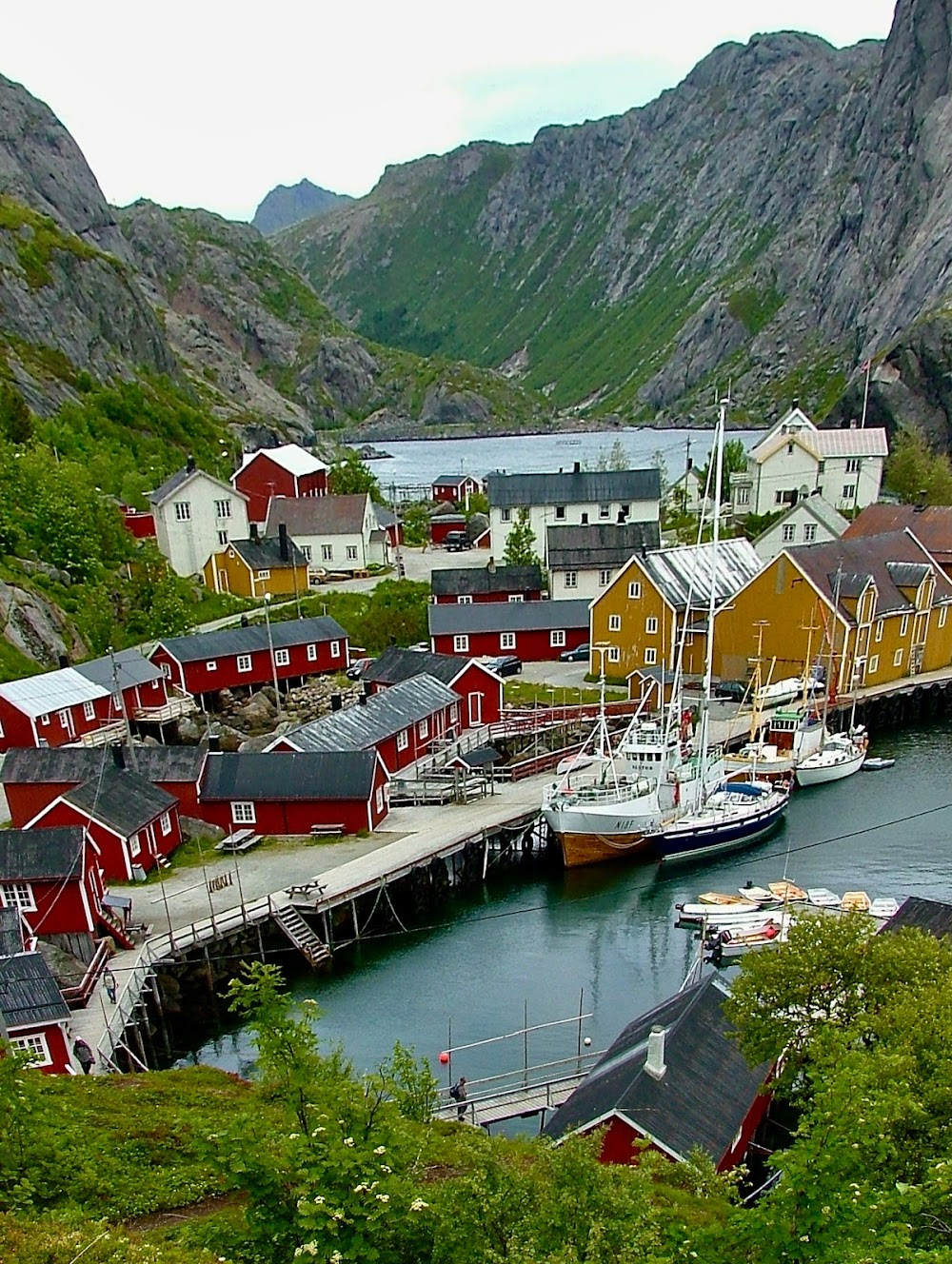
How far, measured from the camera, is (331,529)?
78.6 meters

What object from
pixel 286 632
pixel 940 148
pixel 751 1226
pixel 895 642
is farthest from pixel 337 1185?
pixel 940 148

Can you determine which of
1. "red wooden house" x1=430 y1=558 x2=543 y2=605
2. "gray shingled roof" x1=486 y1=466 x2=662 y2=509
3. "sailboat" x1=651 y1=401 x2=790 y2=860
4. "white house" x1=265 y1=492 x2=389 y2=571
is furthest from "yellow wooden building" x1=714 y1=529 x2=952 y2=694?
"white house" x1=265 y1=492 x2=389 y2=571

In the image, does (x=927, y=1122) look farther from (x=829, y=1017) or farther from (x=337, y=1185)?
(x=337, y=1185)

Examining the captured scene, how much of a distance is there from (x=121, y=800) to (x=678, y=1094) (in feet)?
80.6

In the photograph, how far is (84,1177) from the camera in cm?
1633

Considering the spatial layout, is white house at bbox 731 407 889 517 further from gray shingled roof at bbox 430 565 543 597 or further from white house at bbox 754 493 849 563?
gray shingled roof at bbox 430 565 543 597

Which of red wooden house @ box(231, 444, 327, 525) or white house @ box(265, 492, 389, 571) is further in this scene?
red wooden house @ box(231, 444, 327, 525)

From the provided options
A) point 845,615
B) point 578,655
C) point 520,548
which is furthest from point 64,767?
point 520,548

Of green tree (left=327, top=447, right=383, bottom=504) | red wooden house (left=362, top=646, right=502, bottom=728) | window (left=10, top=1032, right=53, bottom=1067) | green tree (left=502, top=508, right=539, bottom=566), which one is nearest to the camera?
window (left=10, top=1032, right=53, bottom=1067)

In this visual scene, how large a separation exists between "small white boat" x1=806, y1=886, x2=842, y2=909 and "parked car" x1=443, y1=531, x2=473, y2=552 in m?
61.0

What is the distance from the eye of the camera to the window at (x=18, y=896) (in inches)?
1167

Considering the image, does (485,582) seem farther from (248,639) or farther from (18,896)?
(18,896)

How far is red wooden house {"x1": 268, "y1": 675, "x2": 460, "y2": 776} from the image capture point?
41562 millimetres

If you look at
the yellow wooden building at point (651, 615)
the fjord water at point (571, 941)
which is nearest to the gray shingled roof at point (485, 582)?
the yellow wooden building at point (651, 615)
